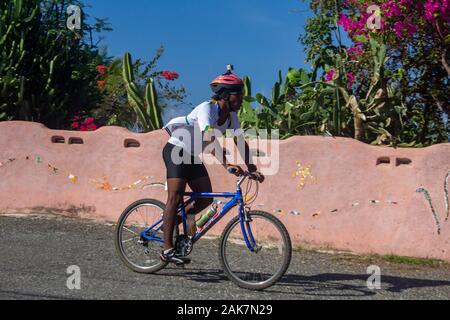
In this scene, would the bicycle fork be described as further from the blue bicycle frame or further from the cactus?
the cactus

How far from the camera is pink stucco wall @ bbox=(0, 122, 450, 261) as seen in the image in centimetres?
867

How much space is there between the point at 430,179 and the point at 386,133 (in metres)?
1.39

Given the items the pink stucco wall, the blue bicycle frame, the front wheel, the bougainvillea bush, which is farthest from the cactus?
the front wheel

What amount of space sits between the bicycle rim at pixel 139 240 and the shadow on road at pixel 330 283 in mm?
286

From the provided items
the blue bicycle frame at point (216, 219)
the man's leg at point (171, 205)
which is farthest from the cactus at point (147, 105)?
the man's leg at point (171, 205)

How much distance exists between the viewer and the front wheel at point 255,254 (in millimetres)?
6254

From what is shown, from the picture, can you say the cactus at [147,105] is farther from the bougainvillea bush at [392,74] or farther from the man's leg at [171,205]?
the man's leg at [171,205]

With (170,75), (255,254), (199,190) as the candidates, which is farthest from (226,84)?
(170,75)

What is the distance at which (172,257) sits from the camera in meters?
6.67

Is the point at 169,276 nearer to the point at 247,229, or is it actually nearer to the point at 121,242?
the point at 121,242

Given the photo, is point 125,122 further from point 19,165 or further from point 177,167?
point 177,167
